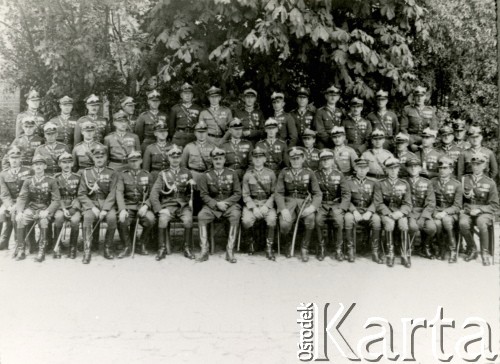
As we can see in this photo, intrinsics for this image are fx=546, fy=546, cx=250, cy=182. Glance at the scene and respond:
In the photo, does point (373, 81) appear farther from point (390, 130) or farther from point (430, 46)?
point (430, 46)

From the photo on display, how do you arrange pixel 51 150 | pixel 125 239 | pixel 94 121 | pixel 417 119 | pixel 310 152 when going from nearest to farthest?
pixel 125 239 → pixel 51 150 → pixel 310 152 → pixel 94 121 → pixel 417 119

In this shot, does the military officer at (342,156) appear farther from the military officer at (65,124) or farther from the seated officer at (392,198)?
the military officer at (65,124)

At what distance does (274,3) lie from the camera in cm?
678

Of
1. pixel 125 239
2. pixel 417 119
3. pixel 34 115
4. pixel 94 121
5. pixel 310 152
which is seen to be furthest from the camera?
pixel 417 119

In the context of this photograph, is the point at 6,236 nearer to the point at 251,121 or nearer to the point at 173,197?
the point at 173,197

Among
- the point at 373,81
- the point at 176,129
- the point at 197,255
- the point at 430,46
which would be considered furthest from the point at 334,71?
the point at 197,255

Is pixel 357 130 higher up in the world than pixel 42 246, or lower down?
higher up

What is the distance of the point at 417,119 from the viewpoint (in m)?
8.02

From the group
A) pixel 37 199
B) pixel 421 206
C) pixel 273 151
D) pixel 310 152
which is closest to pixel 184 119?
pixel 273 151

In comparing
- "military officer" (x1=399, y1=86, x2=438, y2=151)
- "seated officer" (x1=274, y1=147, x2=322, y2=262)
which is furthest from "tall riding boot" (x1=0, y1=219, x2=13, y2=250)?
"military officer" (x1=399, y1=86, x2=438, y2=151)

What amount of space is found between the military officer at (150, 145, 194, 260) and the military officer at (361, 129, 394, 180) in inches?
96.9

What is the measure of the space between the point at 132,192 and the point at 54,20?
2691 mm

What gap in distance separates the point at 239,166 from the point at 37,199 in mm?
2692

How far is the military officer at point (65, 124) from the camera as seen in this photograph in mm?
7711
